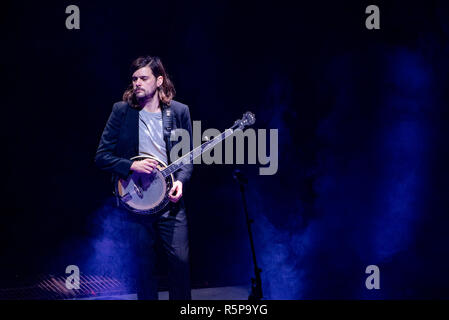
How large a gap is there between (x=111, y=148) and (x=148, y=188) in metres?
0.43

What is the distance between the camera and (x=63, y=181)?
5020mm

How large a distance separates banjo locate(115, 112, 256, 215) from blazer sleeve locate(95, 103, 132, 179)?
4.5 inches

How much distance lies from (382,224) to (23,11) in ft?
13.7

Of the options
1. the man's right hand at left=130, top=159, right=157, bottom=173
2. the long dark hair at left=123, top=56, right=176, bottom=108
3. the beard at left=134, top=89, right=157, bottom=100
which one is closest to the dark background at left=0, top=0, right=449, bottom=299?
the long dark hair at left=123, top=56, right=176, bottom=108

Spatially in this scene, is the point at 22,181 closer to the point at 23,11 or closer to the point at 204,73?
the point at 23,11

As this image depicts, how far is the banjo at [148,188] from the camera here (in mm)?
3602

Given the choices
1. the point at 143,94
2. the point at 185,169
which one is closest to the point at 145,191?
the point at 185,169

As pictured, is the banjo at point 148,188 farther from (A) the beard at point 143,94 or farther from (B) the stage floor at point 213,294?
(B) the stage floor at point 213,294

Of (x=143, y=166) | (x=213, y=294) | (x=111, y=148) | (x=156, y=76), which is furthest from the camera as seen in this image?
(x=213, y=294)

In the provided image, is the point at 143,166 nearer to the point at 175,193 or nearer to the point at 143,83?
the point at 175,193

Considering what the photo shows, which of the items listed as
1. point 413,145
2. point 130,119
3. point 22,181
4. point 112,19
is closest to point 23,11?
point 112,19

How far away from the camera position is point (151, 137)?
12.2 ft

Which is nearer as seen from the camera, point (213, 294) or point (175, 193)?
point (175, 193)

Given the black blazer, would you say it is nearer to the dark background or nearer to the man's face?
the man's face
